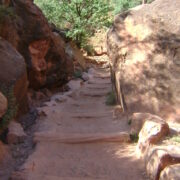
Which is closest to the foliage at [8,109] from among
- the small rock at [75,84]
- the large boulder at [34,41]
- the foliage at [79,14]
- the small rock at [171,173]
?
the large boulder at [34,41]

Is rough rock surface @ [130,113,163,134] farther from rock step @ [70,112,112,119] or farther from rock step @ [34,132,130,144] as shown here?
rock step @ [70,112,112,119]

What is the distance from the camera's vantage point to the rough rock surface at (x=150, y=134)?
17.3 ft

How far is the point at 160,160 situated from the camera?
14.3 ft

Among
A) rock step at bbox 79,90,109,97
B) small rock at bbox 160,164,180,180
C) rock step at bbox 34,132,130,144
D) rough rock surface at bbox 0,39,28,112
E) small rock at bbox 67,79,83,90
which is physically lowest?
rock step at bbox 79,90,109,97

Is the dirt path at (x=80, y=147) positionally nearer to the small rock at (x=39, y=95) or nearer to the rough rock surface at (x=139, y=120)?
the rough rock surface at (x=139, y=120)

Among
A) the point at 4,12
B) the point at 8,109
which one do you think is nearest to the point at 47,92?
the point at 4,12

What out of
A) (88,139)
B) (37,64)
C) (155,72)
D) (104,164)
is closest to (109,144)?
(88,139)

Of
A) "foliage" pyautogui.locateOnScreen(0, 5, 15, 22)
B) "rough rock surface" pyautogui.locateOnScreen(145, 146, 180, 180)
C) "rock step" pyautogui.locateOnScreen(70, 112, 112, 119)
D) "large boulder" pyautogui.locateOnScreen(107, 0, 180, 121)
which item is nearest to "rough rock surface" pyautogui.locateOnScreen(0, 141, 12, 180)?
"rough rock surface" pyautogui.locateOnScreen(145, 146, 180, 180)

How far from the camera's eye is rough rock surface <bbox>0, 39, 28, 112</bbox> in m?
6.48

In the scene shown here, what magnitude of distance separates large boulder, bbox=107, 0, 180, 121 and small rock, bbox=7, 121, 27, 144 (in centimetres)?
212

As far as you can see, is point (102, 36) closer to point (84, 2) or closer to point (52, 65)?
point (84, 2)

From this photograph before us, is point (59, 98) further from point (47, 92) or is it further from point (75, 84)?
point (75, 84)

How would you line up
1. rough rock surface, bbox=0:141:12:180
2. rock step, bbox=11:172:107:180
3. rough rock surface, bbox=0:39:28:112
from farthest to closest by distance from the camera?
rough rock surface, bbox=0:39:28:112
rough rock surface, bbox=0:141:12:180
rock step, bbox=11:172:107:180

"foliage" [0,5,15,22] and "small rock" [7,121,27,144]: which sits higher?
"foliage" [0,5,15,22]
